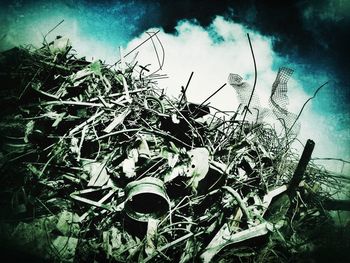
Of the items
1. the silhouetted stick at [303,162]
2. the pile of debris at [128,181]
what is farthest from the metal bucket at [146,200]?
the silhouetted stick at [303,162]

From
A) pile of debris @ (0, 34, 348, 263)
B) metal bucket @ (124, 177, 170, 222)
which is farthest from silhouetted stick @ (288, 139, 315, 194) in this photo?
metal bucket @ (124, 177, 170, 222)

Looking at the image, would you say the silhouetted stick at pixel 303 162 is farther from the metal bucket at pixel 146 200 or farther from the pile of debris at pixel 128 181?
the metal bucket at pixel 146 200

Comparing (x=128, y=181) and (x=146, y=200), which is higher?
(x=128, y=181)

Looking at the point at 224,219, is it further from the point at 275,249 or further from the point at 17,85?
the point at 17,85

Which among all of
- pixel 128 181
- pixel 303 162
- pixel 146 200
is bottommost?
pixel 146 200

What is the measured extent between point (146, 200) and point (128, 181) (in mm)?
334

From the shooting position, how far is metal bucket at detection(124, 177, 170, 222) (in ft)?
8.14

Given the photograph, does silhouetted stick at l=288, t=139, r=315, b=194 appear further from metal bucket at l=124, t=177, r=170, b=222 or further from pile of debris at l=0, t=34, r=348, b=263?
metal bucket at l=124, t=177, r=170, b=222

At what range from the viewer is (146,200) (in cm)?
288

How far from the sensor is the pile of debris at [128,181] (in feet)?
7.91

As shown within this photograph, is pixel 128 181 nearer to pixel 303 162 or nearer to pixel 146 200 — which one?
pixel 146 200

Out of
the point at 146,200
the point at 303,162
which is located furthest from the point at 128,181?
the point at 303,162

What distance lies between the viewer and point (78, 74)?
382 cm

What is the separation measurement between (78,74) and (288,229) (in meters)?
3.79
